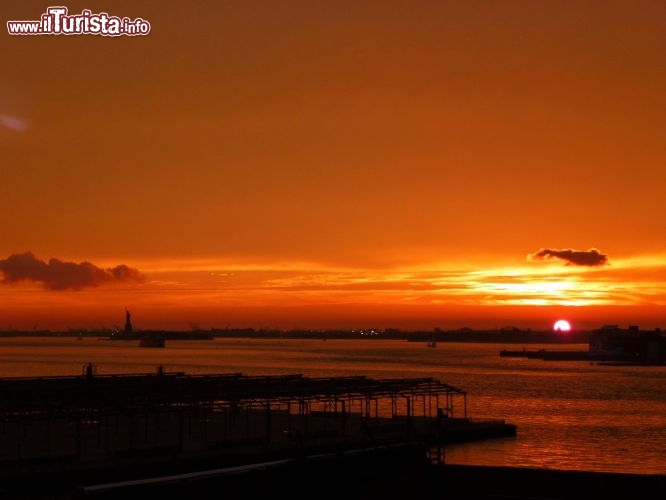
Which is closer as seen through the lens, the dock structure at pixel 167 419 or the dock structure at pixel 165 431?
the dock structure at pixel 165 431

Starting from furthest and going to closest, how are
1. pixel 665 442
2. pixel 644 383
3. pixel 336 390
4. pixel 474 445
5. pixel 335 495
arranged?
pixel 644 383, pixel 665 442, pixel 474 445, pixel 336 390, pixel 335 495

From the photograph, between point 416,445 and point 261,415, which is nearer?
point 416,445

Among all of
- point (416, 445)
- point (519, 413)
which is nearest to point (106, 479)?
point (416, 445)

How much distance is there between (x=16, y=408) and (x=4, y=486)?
618 centimetres

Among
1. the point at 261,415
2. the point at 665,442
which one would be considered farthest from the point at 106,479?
the point at 665,442

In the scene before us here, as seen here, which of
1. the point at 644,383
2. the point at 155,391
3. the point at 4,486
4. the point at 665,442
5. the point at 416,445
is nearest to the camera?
the point at 416,445

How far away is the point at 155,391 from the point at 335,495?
79.4ft

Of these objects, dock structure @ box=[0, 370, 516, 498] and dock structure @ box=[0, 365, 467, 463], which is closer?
dock structure @ box=[0, 370, 516, 498]

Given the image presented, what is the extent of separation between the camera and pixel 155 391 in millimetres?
43750

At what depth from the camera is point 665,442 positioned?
207ft

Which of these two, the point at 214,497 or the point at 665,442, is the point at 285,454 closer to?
the point at 214,497

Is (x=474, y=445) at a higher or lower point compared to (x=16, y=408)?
lower

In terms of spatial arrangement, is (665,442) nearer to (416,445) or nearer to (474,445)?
(474,445)

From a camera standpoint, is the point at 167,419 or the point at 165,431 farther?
the point at 167,419
